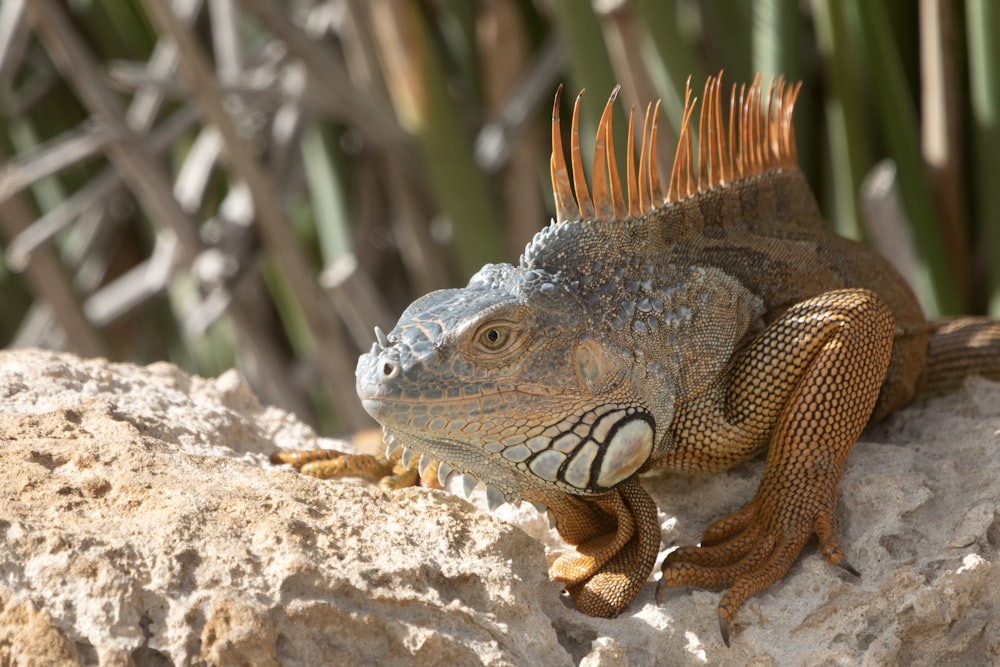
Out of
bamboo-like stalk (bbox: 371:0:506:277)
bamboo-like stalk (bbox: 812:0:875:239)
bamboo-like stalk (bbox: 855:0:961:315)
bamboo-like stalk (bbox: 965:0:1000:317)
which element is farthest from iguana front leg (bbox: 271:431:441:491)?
bamboo-like stalk (bbox: 965:0:1000:317)

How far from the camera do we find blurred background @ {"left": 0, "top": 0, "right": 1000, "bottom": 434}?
634 centimetres

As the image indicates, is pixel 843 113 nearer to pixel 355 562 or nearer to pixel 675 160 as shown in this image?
pixel 675 160

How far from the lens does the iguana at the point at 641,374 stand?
3.21m

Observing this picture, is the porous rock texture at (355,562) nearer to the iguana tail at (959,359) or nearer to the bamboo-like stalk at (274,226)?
the iguana tail at (959,359)

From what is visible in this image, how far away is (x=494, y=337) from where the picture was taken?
3236mm

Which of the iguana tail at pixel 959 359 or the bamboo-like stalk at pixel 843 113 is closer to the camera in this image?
the iguana tail at pixel 959 359

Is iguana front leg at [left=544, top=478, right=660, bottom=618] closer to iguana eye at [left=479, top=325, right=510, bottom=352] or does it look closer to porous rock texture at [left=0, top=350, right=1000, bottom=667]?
porous rock texture at [left=0, top=350, right=1000, bottom=667]

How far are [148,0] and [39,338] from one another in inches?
116

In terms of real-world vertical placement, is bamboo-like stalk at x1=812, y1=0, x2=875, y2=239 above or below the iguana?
above

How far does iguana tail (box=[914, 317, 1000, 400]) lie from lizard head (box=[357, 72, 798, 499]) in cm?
132

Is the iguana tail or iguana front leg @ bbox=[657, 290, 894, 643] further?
the iguana tail

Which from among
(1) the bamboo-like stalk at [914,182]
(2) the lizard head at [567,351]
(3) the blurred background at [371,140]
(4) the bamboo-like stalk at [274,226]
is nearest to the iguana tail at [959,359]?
(2) the lizard head at [567,351]

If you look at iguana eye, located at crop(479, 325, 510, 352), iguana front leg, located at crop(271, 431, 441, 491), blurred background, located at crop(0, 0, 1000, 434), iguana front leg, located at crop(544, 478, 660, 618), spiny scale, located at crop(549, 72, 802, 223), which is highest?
blurred background, located at crop(0, 0, 1000, 434)

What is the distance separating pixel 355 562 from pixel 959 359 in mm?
2879
